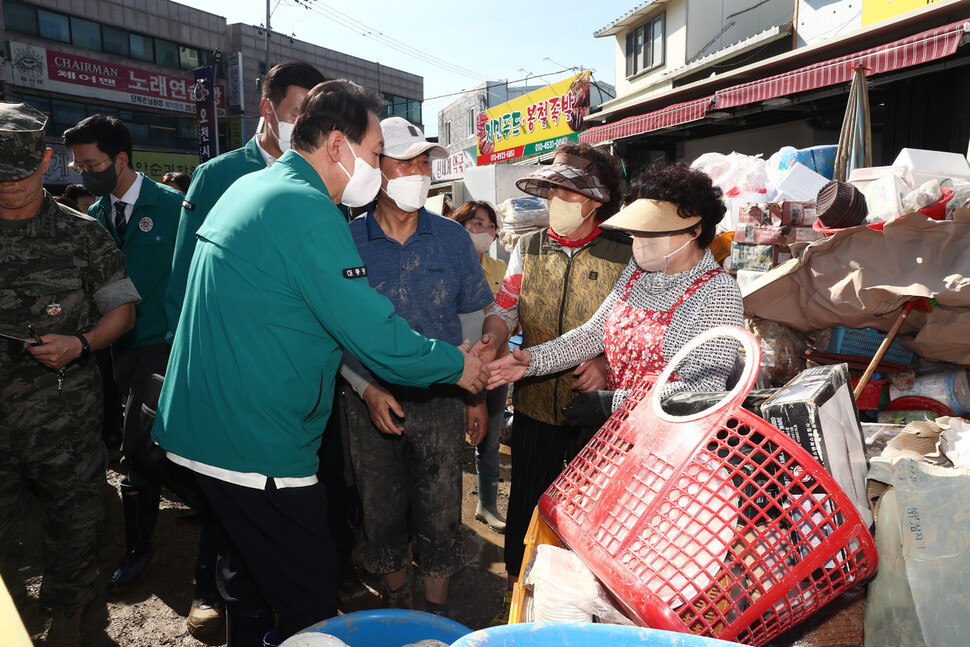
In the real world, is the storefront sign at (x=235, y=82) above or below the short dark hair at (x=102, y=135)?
above

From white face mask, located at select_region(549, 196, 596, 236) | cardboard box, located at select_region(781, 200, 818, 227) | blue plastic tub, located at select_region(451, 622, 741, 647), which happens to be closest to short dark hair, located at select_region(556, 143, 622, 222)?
white face mask, located at select_region(549, 196, 596, 236)

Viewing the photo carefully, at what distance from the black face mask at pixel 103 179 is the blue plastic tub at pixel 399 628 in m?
2.99

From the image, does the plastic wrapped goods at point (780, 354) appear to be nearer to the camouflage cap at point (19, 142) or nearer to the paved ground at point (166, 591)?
the paved ground at point (166, 591)

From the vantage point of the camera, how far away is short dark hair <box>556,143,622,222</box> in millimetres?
2814

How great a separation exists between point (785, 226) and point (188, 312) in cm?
287

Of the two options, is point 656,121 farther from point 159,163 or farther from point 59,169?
point 159,163

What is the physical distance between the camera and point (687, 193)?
219 cm

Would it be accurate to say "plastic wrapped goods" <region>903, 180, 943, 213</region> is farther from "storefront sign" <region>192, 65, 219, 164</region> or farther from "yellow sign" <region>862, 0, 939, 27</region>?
"storefront sign" <region>192, 65, 219, 164</region>

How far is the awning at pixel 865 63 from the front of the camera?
524cm

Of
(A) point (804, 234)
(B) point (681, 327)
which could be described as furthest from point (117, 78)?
(B) point (681, 327)

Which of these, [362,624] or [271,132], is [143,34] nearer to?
[271,132]

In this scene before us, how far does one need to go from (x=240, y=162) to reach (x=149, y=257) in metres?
1.08

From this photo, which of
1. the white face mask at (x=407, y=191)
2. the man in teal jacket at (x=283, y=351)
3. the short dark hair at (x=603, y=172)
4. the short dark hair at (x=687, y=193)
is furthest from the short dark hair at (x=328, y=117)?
the short dark hair at (x=603, y=172)

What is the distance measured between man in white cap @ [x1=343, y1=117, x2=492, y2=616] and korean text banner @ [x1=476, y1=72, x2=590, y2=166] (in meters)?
11.4
